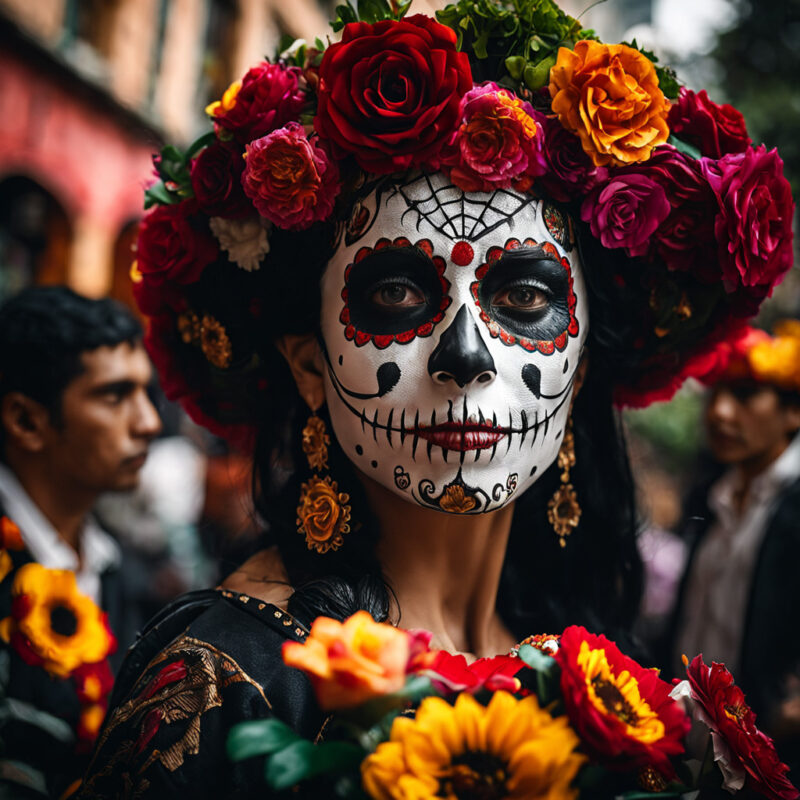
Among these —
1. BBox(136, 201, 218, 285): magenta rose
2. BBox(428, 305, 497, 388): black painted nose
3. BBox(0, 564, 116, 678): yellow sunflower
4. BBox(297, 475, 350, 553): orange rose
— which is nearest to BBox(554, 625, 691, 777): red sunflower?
BBox(428, 305, 497, 388): black painted nose

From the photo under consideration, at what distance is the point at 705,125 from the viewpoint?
208 cm

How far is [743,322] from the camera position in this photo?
7.72 ft

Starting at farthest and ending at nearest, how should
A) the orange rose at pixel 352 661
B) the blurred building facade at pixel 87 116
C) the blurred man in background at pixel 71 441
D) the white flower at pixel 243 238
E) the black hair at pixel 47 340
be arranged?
the blurred building facade at pixel 87 116 → the black hair at pixel 47 340 → the blurred man in background at pixel 71 441 → the white flower at pixel 243 238 → the orange rose at pixel 352 661

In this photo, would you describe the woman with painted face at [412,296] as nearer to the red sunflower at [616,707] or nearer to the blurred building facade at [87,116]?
the red sunflower at [616,707]

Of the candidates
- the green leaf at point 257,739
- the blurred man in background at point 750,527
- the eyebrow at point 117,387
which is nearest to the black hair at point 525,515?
the green leaf at point 257,739

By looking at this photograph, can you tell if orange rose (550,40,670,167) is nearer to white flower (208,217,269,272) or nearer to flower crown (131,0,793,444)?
flower crown (131,0,793,444)

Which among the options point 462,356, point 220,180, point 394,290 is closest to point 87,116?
point 220,180

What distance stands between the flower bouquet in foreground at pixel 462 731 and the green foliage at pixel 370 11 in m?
1.39

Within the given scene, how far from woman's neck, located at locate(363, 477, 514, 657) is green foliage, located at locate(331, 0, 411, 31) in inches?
44.0

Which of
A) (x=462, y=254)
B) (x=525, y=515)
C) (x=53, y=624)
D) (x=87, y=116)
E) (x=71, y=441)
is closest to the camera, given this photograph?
(x=462, y=254)

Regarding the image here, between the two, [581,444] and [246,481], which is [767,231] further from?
[246,481]

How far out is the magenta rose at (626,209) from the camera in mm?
1983

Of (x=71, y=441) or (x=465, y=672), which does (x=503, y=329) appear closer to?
(x=465, y=672)

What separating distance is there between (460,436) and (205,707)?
774 millimetres
